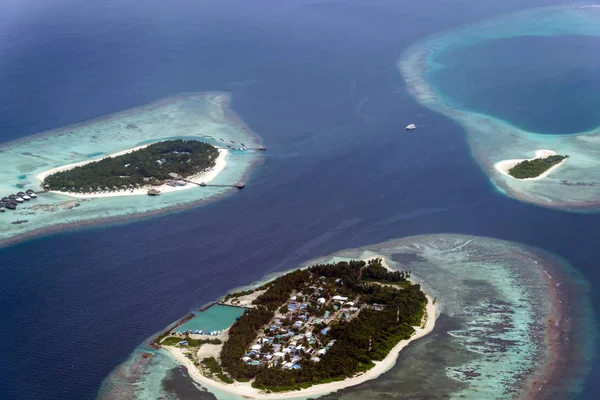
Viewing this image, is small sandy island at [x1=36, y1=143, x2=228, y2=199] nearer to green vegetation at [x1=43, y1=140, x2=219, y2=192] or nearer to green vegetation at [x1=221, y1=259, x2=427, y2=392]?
green vegetation at [x1=43, y1=140, x2=219, y2=192]

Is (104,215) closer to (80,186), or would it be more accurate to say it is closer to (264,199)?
(80,186)

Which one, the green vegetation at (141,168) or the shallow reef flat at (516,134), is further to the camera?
the green vegetation at (141,168)

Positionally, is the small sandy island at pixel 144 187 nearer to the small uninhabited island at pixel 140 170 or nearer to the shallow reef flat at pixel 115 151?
the small uninhabited island at pixel 140 170

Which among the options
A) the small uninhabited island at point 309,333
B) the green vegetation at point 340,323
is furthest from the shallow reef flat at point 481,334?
the green vegetation at point 340,323

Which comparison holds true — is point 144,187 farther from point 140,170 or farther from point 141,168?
point 141,168

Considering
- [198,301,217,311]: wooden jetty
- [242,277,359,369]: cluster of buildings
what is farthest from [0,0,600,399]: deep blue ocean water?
[242,277,359,369]: cluster of buildings

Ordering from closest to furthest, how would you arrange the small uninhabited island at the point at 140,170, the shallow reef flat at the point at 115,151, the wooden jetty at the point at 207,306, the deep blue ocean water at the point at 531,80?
the wooden jetty at the point at 207,306 < the shallow reef flat at the point at 115,151 < the small uninhabited island at the point at 140,170 < the deep blue ocean water at the point at 531,80

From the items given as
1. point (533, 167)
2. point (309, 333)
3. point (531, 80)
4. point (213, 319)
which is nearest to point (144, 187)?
point (213, 319)
